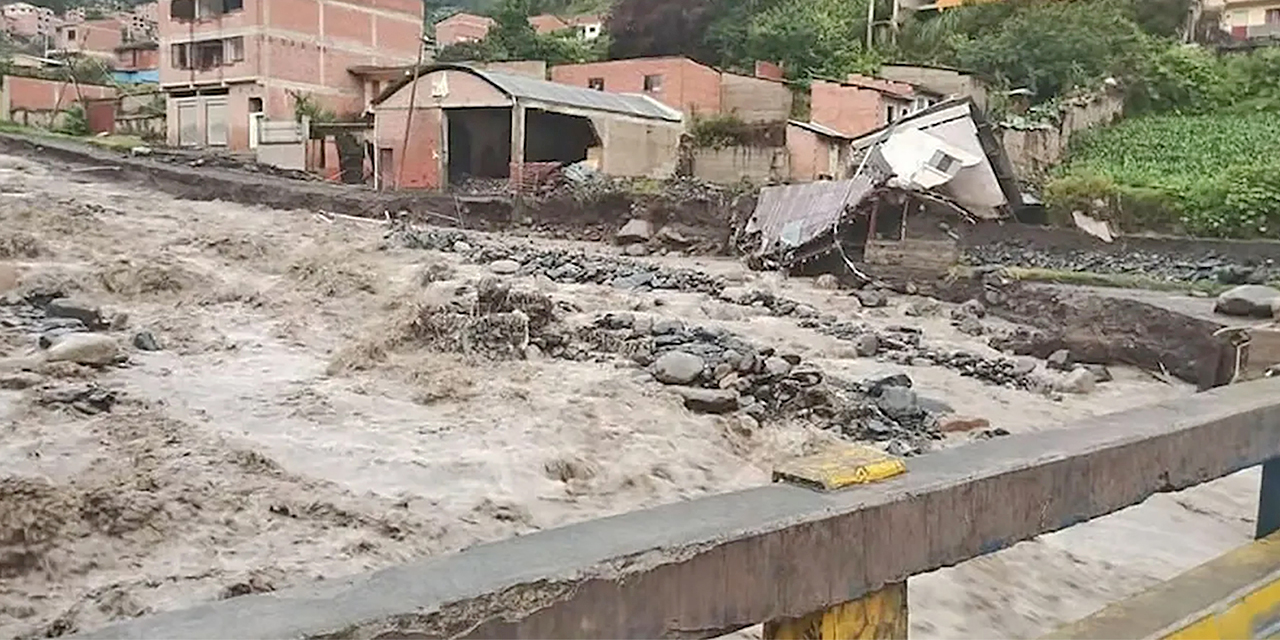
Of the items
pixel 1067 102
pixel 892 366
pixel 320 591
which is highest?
pixel 1067 102

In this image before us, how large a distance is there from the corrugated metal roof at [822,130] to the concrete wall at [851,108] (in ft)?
1.54

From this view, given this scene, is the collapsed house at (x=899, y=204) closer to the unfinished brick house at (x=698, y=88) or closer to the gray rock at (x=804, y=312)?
the gray rock at (x=804, y=312)

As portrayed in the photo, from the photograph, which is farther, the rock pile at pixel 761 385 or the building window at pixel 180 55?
the building window at pixel 180 55

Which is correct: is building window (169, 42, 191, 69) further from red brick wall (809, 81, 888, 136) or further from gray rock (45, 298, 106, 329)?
gray rock (45, 298, 106, 329)

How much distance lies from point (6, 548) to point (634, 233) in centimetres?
1884

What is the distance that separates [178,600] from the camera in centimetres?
450

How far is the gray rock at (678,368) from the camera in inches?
371

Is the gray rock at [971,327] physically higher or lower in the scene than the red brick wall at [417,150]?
lower

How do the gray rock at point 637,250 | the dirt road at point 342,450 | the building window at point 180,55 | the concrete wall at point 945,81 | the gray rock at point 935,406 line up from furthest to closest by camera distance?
the building window at point 180,55 → the concrete wall at point 945,81 → the gray rock at point 637,250 → the gray rock at point 935,406 → the dirt road at point 342,450

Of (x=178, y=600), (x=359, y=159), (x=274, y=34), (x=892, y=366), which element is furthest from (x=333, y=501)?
(x=274, y=34)

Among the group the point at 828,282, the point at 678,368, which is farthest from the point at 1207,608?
the point at 828,282

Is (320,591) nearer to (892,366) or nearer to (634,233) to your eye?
(892,366)

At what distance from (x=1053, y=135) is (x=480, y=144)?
16.2 metres

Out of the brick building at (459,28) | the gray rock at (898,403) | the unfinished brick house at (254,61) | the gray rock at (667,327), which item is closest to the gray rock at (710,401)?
the gray rock at (898,403)
